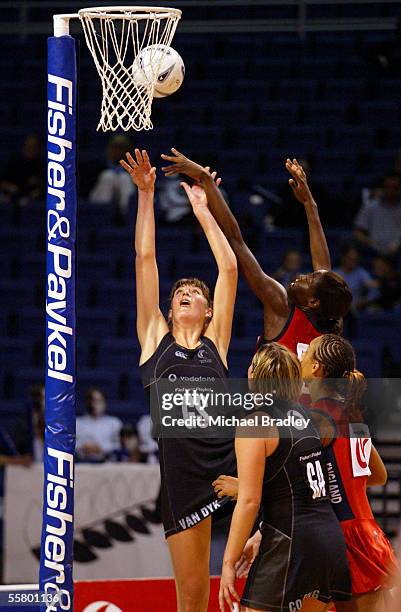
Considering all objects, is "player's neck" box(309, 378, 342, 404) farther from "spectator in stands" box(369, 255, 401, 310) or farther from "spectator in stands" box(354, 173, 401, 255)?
"spectator in stands" box(354, 173, 401, 255)

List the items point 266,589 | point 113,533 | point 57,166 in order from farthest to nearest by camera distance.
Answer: point 113,533
point 57,166
point 266,589

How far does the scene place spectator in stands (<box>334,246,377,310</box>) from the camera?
10008 mm

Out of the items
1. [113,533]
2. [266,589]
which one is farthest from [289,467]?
[113,533]

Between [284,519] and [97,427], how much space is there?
507 centimetres

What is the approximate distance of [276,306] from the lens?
5113 millimetres

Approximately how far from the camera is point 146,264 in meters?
4.84

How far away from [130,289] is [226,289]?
5666mm

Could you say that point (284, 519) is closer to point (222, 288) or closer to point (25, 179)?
point (222, 288)

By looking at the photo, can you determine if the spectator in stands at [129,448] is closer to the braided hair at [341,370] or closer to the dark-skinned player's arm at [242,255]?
the dark-skinned player's arm at [242,255]

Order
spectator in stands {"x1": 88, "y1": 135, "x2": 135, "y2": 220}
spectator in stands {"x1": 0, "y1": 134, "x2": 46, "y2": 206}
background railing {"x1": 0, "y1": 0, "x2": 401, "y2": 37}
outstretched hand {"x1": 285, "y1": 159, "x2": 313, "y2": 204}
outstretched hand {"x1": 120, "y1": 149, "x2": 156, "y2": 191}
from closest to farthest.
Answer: outstretched hand {"x1": 120, "y1": 149, "x2": 156, "y2": 191} < outstretched hand {"x1": 285, "y1": 159, "x2": 313, "y2": 204} < spectator in stands {"x1": 88, "y1": 135, "x2": 135, "y2": 220} < spectator in stands {"x1": 0, "y1": 134, "x2": 46, "y2": 206} < background railing {"x1": 0, "y1": 0, "x2": 401, "y2": 37}

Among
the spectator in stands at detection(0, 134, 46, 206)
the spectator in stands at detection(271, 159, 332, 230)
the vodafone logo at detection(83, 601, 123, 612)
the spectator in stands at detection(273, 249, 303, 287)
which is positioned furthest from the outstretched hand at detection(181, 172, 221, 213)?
the spectator in stands at detection(0, 134, 46, 206)

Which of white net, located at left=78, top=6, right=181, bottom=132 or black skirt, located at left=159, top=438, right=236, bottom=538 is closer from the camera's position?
white net, located at left=78, top=6, right=181, bottom=132

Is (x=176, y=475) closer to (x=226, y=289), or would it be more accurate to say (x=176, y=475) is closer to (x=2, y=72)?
(x=226, y=289)

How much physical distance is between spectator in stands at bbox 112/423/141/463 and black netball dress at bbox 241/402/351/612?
4608 millimetres
